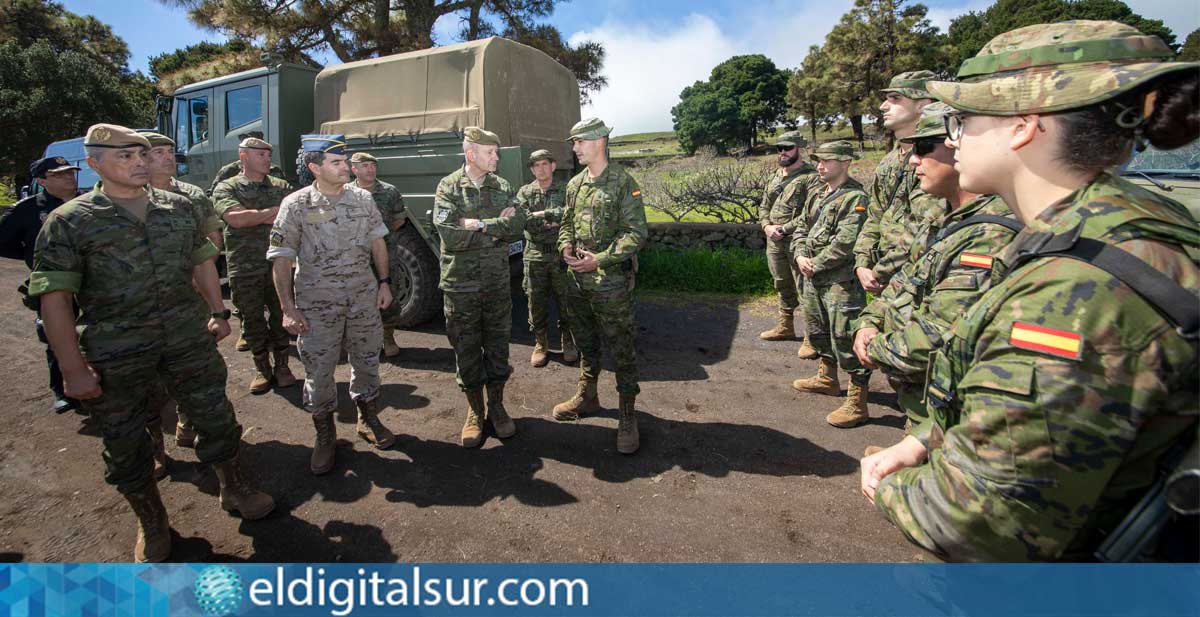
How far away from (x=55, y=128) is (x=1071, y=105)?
24608 mm

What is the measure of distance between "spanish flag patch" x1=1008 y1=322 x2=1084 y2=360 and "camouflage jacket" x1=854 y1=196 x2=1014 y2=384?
684 mm

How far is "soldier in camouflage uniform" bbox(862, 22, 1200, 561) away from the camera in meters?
0.90

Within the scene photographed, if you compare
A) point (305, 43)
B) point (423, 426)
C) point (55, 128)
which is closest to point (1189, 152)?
point (423, 426)

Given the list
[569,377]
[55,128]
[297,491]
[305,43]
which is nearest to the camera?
[297,491]

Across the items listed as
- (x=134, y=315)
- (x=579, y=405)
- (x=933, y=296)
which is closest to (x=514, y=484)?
(x=579, y=405)

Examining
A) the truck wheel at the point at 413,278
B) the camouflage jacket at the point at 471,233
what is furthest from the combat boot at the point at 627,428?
the truck wheel at the point at 413,278

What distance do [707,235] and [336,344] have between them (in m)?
5.82

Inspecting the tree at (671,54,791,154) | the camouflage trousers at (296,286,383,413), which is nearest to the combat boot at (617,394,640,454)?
the camouflage trousers at (296,286,383,413)

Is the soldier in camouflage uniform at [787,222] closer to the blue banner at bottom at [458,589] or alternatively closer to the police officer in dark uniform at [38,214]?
the blue banner at bottom at [458,589]

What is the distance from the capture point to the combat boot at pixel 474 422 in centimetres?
347

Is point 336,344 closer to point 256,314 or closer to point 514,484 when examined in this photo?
point 514,484

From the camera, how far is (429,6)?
12.7 m

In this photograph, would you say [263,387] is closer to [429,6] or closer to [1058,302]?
[1058,302]

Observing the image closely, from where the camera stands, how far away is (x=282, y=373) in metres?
4.46
